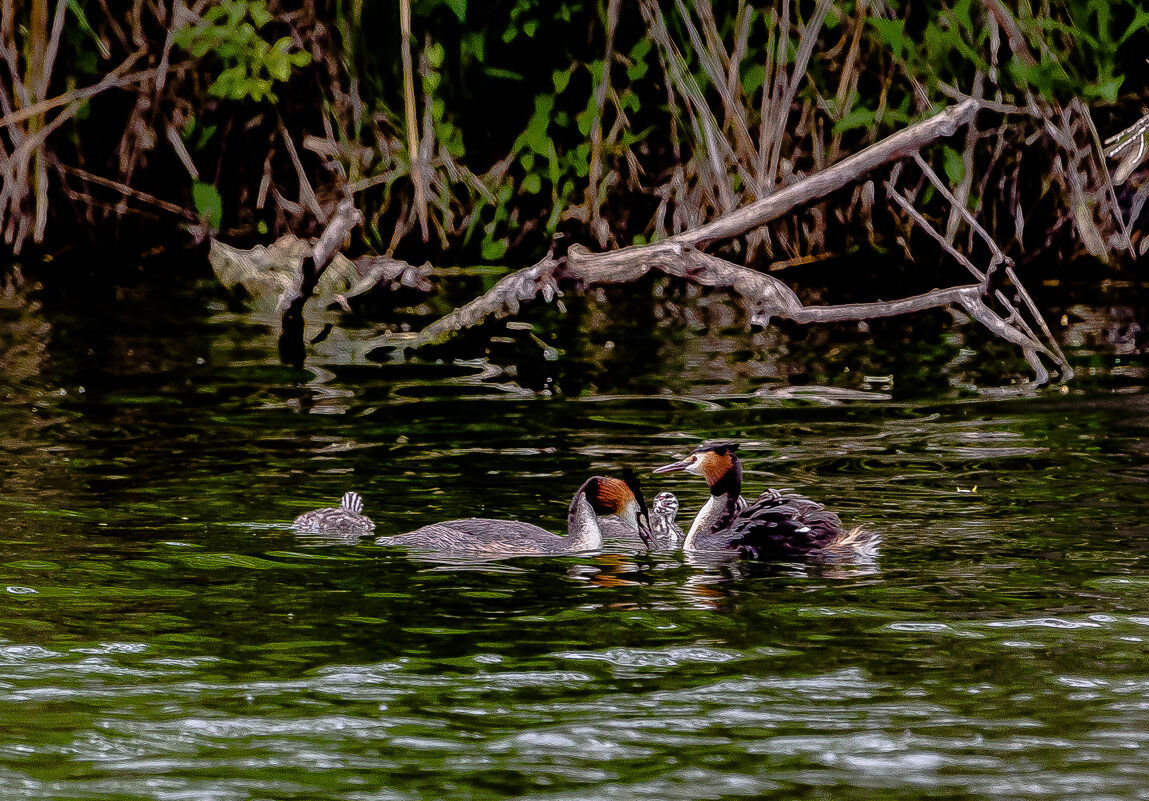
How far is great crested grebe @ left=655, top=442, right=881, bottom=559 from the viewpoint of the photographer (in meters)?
7.12

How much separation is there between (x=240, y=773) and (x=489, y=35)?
36.6ft

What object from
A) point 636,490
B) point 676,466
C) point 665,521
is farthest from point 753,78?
point 636,490

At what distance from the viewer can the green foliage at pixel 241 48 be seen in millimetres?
14453

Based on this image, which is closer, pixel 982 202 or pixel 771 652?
pixel 771 652

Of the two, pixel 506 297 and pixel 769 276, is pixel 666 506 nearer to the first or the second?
pixel 769 276

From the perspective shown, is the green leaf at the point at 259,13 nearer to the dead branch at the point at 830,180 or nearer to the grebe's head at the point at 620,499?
the dead branch at the point at 830,180

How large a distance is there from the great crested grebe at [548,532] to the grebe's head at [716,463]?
37 cm

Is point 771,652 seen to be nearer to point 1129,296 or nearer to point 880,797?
point 880,797

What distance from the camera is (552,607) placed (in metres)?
6.38

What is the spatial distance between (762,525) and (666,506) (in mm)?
680

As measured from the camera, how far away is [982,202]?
14383 millimetres

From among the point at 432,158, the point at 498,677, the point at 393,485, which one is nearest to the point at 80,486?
the point at 393,485

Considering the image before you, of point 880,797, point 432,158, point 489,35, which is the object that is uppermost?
point 489,35

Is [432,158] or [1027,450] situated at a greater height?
[432,158]
